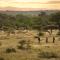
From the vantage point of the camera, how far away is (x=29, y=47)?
5.35 metres

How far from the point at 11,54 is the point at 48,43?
38.2 inches

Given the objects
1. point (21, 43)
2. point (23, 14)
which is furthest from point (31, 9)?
point (21, 43)

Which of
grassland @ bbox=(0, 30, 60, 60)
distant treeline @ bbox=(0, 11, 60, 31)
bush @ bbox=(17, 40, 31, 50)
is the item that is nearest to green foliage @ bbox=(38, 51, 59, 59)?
grassland @ bbox=(0, 30, 60, 60)

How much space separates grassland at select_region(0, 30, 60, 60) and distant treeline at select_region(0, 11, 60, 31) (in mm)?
163

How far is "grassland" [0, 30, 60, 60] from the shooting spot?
517 cm

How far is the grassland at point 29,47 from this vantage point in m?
5.17

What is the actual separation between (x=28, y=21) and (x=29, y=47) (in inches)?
26.8

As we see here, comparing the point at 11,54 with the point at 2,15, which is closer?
the point at 11,54

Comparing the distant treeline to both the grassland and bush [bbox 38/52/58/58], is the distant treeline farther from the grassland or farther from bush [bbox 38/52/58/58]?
bush [bbox 38/52/58/58]

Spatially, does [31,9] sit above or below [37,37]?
above

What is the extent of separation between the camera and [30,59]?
5.14 m

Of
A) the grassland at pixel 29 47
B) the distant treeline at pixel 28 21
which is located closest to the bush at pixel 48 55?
the grassland at pixel 29 47

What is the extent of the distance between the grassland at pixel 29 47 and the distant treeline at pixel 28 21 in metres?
0.16

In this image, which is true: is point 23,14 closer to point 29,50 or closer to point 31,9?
point 31,9
